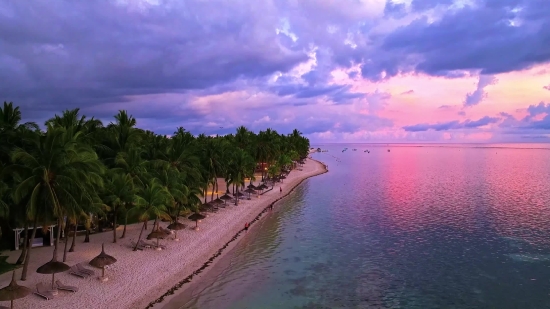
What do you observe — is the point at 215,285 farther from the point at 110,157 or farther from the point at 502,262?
the point at 502,262

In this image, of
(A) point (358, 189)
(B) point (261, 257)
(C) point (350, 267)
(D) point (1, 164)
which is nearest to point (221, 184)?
(A) point (358, 189)

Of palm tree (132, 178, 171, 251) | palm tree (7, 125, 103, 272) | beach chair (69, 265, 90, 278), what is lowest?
beach chair (69, 265, 90, 278)

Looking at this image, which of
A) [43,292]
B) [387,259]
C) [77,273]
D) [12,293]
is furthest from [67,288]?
[387,259]

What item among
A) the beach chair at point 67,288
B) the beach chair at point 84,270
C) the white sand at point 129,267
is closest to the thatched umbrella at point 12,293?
the white sand at point 129,267

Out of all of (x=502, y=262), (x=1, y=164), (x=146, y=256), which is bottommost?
(x=502, y=262)

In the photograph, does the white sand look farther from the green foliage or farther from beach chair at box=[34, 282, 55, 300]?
the green foliage

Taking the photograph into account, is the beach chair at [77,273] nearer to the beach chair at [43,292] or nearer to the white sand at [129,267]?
the white sand at [129,267]

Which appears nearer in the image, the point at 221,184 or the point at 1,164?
the point at 1,164

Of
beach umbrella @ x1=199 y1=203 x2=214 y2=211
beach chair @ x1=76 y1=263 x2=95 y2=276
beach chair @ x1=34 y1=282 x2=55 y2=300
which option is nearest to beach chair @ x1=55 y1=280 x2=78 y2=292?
beach chair @ x1=34 y1=282 x2=55 y2=300
